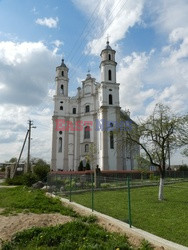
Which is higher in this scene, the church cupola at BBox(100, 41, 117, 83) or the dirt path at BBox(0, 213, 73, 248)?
the church cupola at BBox(100, 41, 117, 83)

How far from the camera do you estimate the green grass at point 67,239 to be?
4847 millimetres

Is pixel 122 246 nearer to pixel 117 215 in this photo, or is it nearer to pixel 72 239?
pixel 72 239

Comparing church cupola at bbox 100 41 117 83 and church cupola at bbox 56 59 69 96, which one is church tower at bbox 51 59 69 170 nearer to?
church cupola at bbox 56 59 69 96

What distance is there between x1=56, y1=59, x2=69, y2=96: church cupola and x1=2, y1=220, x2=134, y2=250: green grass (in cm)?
4875

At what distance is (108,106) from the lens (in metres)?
45.5

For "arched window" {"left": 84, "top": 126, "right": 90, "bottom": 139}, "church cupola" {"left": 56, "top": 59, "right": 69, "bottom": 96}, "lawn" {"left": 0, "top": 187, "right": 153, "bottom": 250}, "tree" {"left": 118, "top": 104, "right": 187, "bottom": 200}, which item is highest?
"church cupola" {"left": 56, "top": 59, "right": 69, "bottom": 96}

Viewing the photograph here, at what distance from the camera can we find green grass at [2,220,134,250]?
485 cm

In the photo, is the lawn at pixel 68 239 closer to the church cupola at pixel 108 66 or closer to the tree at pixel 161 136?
the tree at pixel 161 136

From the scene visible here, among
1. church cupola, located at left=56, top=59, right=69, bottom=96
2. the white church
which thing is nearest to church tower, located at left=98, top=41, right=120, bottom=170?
the white church

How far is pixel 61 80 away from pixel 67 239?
167 feet

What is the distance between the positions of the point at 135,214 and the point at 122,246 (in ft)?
12.1

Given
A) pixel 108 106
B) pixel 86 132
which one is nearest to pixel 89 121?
pixel 86 132

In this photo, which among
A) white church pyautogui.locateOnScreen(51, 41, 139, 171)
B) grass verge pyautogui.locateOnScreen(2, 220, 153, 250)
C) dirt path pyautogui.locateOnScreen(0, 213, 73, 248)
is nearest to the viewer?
grass verge pyautogui.locateOnScreen(2, 220, 153, 250)

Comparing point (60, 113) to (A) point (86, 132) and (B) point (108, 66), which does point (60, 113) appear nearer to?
(A) point (86, 132)
